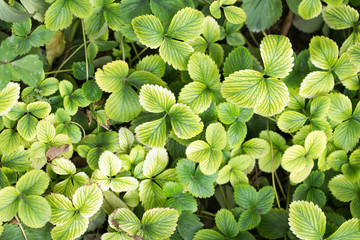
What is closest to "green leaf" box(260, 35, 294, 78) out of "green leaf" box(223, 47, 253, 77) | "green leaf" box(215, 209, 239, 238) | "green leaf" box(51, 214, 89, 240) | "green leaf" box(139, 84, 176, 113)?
"green leaf" box(223, 47, 253, 77)

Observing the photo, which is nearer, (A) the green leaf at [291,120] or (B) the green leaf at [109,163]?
(B) the green leaf at [109,163]

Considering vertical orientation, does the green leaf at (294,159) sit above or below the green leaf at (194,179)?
above

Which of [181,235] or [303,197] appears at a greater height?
[303,197]

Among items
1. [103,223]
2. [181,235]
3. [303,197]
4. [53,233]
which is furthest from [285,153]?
[53,233]

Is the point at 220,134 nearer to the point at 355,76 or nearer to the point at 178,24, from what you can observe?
the point at 178,24

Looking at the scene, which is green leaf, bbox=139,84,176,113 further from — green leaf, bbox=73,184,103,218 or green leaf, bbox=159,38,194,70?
green leaf, bbox=73,184,103,218

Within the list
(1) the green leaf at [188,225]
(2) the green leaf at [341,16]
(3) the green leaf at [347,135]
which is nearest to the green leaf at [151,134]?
(1) the green leaf at [188,225]

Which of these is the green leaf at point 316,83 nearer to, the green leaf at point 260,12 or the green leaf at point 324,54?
the green leaf at point 324,54
